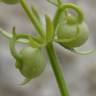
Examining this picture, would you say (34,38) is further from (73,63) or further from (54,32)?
Result: (73,63)

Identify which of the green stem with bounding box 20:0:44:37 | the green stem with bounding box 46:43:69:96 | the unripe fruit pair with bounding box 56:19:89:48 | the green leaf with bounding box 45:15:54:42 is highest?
the green stem with bounding box 20:0:44:37

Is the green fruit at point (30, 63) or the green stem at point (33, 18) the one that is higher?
the green stem at point (33, 18)

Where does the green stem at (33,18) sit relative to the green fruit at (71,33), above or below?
above

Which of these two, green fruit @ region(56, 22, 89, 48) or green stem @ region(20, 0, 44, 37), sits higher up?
green stem @ region(20, 0, 44, 37)

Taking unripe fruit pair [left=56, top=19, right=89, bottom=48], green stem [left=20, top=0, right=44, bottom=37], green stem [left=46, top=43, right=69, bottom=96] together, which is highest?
green stem [left=20, top=0, right=44, bottom=37]

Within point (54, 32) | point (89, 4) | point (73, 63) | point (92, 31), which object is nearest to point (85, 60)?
point (73, 63)

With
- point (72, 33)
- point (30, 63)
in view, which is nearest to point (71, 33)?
point (72, 33)

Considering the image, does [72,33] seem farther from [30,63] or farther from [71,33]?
[30,63]

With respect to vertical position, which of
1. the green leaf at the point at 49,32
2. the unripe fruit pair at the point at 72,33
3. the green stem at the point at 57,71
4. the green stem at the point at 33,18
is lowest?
the green stem at the point at 57,71
